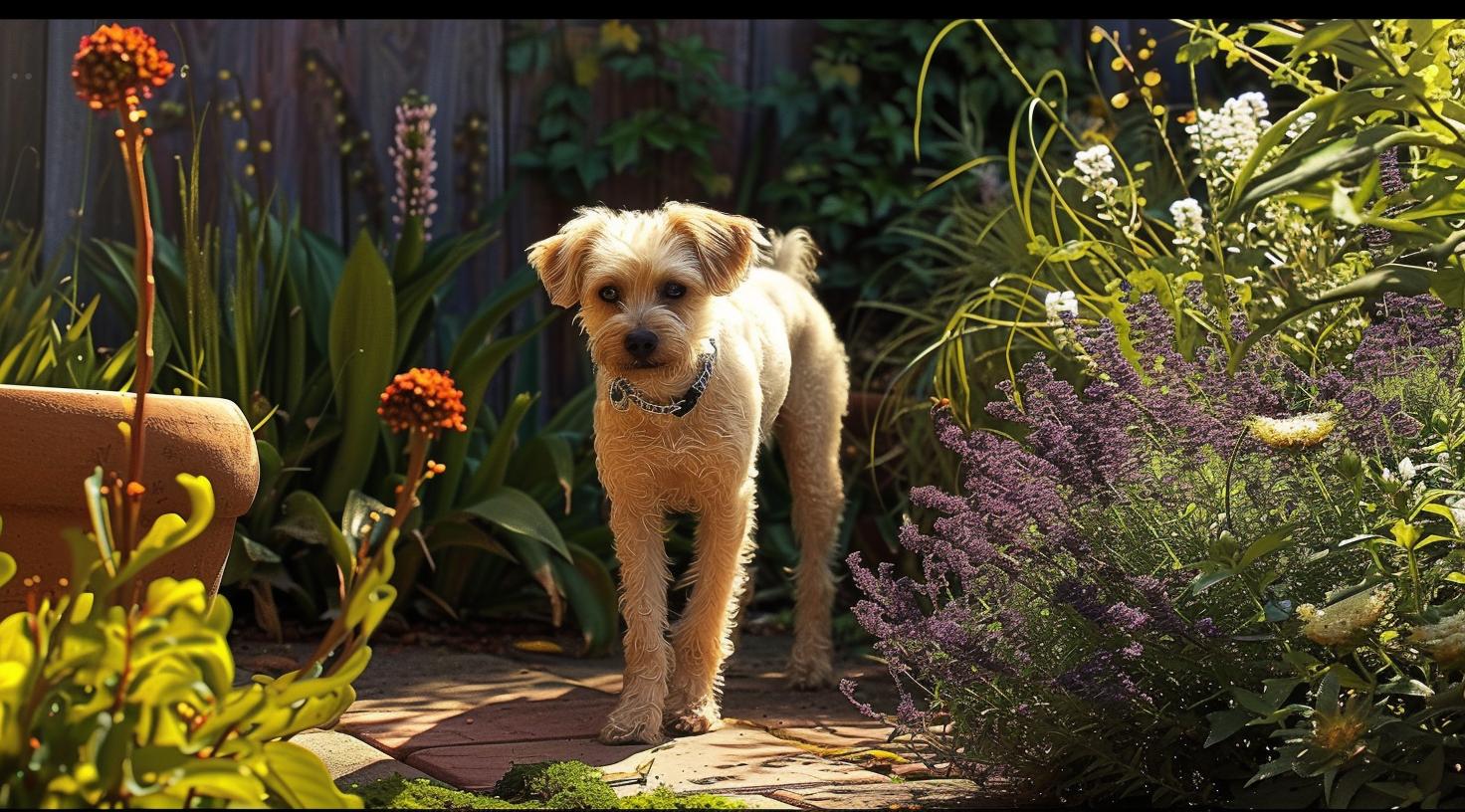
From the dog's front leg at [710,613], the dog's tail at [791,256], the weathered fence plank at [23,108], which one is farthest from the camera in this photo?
the weathered fence plank at [23,108]

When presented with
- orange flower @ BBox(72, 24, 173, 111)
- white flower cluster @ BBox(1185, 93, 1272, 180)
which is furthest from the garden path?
white flower cluster @ BBox(1185, 93, 1272, 180)

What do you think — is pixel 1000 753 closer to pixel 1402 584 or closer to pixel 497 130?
pixel 1402 584

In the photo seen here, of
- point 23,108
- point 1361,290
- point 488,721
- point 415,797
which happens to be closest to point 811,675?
point 488,721

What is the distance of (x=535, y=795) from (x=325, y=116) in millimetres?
3947

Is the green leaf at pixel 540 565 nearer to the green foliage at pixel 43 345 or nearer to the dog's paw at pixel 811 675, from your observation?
the dog's paw at pixel 811 675

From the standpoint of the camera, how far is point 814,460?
484 cm

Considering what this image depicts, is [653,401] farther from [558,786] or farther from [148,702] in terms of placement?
[148,702]

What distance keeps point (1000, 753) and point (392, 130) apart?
4.14 metres

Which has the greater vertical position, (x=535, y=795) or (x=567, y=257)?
(x=567, y=257)

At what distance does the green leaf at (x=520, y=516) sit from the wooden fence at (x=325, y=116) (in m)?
1.60

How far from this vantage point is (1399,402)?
9.29 feet

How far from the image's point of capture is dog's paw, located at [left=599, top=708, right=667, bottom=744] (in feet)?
12.0

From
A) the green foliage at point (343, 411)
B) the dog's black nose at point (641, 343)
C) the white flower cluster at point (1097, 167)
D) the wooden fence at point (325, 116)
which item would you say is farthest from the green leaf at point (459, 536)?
the white flower cluster at point (1097, 167)

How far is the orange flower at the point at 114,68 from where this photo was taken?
2.02 metres
